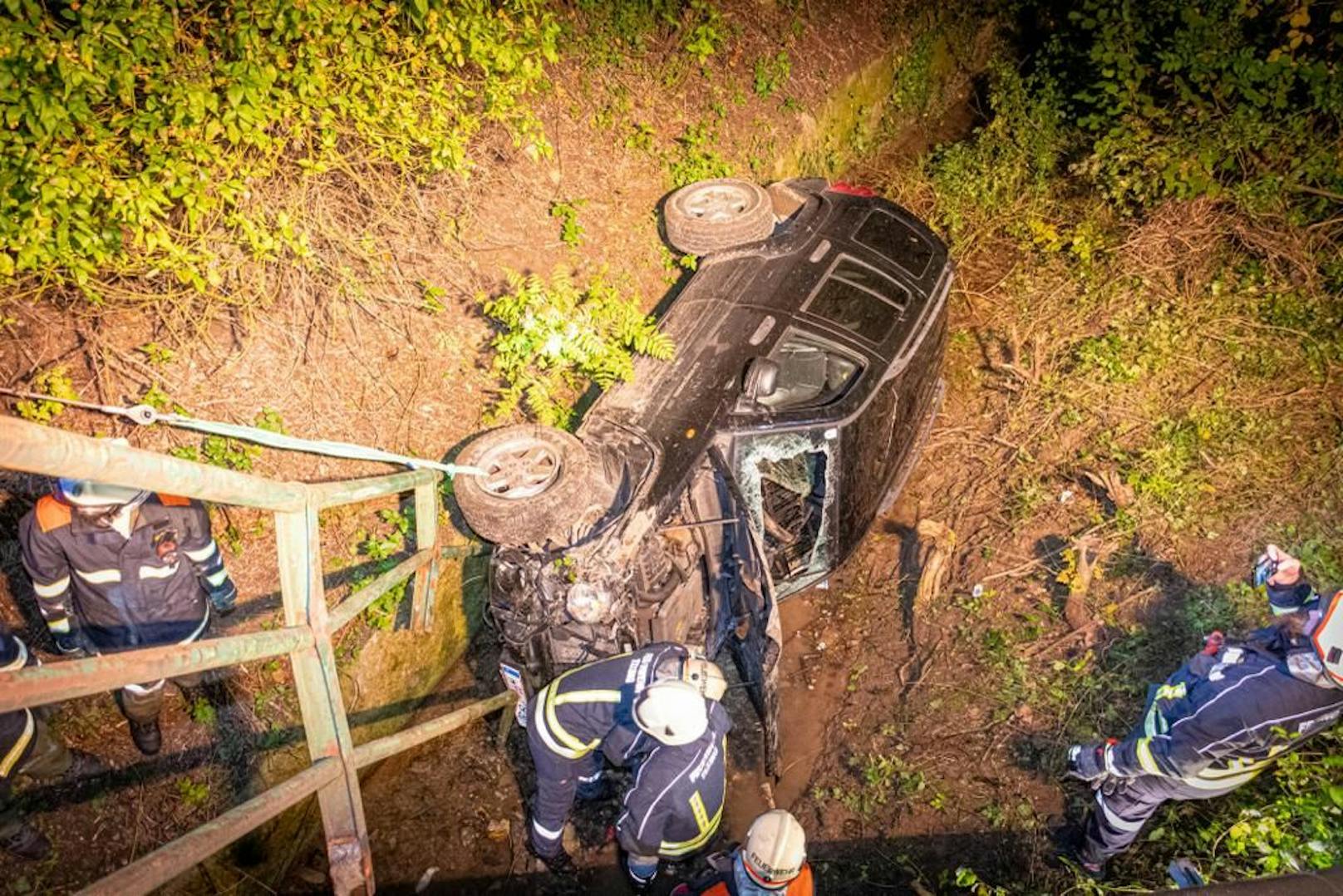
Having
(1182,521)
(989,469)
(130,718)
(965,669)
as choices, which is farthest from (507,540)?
(1182,521)

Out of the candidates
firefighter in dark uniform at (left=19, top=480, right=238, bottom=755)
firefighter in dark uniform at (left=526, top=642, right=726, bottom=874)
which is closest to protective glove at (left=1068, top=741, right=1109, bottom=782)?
firefighter in dark uniform at (left=526, top=642, right=726, bottom=874)

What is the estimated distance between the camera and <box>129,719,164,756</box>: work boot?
407 centimetres

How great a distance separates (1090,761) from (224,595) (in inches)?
192

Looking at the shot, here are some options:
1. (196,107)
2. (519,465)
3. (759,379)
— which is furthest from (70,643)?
(759,379)

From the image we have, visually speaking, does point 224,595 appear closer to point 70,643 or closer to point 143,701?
point 143,701

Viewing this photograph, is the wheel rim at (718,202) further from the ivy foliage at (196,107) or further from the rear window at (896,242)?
the ivy foliage at (196,107)

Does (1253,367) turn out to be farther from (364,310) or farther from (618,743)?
(364,310)

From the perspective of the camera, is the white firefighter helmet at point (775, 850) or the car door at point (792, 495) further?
the car door at point (792, 495)

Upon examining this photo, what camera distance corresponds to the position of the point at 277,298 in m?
5.02

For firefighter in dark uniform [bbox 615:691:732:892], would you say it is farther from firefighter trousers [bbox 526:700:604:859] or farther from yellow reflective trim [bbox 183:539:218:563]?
yellow reflective trim [bbox 183:539:218:563]

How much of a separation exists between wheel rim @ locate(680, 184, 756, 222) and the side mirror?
152 cm

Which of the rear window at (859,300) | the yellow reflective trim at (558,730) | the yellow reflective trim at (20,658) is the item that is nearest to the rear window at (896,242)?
the rear window at (859,300)

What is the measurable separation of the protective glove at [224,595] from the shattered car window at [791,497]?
297cm

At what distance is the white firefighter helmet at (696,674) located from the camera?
3412 millimetres
